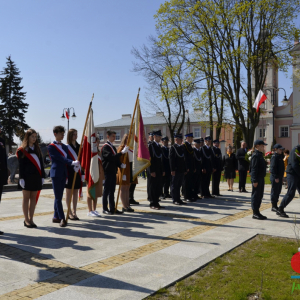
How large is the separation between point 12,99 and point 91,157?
1942 inches

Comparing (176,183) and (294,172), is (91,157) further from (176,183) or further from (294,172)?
(294,172)

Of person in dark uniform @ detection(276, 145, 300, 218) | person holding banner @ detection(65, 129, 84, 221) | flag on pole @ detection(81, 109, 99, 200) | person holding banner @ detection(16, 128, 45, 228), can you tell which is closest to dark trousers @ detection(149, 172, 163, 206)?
flag on pole @ detection(81, 109, 99, 200)

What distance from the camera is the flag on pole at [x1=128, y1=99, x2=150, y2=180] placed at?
901cm

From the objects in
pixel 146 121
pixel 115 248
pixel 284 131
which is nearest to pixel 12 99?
pixel 146 121

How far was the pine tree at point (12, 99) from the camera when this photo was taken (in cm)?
5132

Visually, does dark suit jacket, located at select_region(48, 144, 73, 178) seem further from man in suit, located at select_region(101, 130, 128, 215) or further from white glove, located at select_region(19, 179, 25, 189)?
man in suit, located at select_region(101, 130, 128, 215)

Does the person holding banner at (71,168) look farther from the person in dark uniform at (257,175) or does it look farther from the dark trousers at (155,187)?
the person in dark uniform at (257,175)

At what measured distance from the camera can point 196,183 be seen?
1195cm

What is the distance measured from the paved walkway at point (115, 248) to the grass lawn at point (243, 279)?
7.3 inches

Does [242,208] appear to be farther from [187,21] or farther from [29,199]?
[187,21]

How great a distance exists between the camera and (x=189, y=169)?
11234 mm

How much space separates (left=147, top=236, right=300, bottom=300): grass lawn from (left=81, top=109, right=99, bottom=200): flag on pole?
381 cm

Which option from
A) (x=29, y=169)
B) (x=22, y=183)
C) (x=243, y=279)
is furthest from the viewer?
(x=29, y=169)

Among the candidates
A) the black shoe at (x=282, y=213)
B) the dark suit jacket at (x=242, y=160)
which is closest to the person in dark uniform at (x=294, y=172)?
the black shoe at (x=282, y=213)
